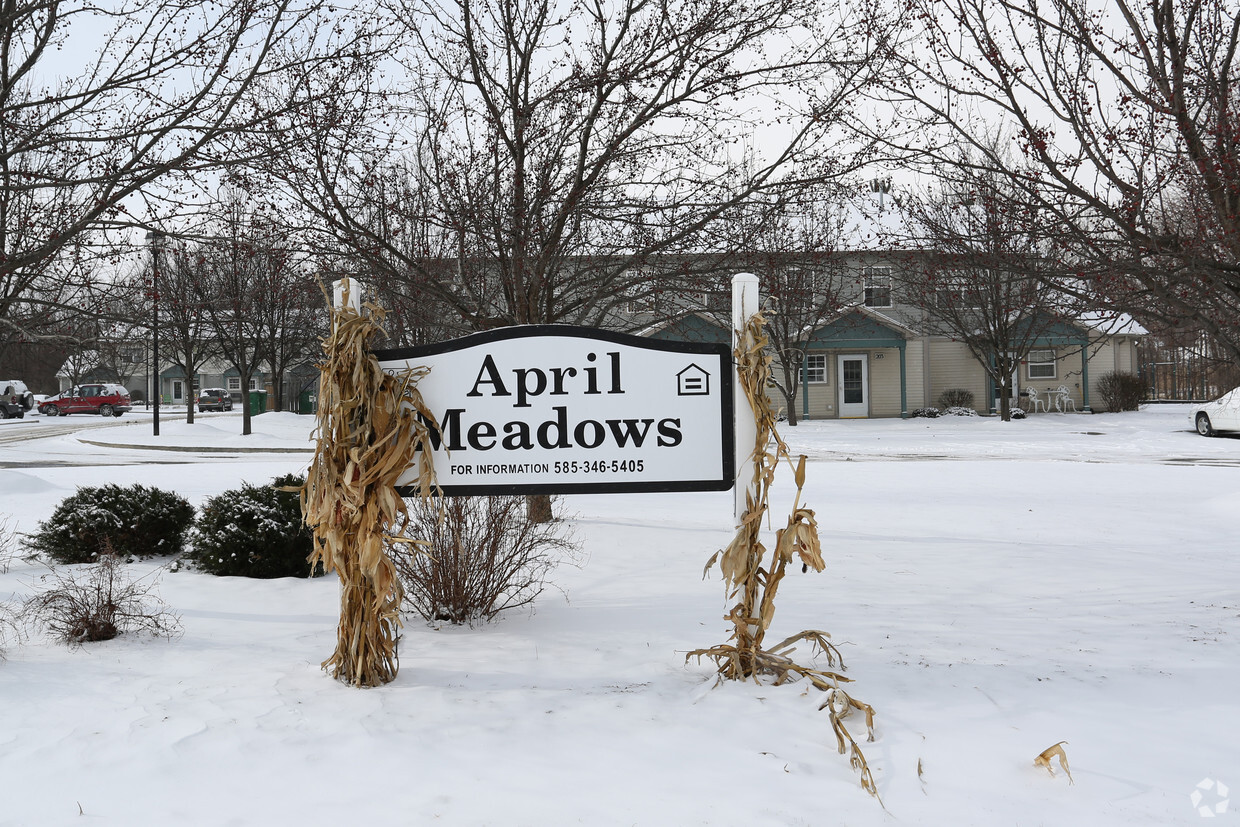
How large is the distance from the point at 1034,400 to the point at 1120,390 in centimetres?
338

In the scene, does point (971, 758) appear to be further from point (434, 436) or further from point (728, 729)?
point (434, 436)

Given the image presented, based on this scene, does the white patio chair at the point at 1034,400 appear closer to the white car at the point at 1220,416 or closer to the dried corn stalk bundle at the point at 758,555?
the white car at the point at 1220,416

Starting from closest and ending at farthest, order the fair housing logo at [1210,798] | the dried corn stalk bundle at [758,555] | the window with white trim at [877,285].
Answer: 1. the fair housing logo at [1210,798]
2. the dried corn stalk bundle at [758,555]
3. the window with white trim at [877,285]

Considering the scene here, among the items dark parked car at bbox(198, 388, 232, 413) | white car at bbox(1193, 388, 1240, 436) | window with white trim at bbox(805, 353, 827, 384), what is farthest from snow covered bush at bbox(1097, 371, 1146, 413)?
dark parked car at bbox(198, 388, 232, 413)

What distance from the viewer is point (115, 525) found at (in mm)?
6715

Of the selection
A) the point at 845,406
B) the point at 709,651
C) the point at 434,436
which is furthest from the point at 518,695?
the point at 845,406

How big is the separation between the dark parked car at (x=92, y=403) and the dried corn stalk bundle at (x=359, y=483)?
162 ft

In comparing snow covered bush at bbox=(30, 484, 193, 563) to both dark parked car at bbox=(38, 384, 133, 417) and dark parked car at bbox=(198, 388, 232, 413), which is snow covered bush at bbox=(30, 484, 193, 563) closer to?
dark parked car at bbox=(38, 384, 133, 417)

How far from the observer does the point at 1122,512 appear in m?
9.71

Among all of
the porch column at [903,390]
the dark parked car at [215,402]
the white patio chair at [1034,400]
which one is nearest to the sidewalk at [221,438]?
the porch column at [903,390]

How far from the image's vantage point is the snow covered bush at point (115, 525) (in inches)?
262

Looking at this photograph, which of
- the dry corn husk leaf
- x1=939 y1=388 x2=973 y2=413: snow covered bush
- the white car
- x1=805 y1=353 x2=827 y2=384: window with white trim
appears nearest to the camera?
the dry corn husk leaf

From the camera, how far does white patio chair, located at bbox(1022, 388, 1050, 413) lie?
31.6m

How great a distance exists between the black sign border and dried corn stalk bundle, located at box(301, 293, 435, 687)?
18 centimetres
